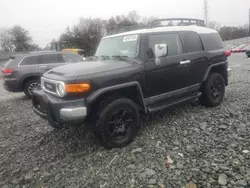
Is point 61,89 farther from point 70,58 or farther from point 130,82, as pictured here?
point 70,58

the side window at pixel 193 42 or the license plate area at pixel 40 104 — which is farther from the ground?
the side window at pixel 193 42

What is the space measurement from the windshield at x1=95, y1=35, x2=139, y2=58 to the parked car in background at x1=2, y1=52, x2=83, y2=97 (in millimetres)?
3108

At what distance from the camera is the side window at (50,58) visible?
7902mm

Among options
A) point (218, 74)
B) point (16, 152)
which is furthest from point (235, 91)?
point (16, 152)

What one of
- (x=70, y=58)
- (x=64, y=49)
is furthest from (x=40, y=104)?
(x=64, y=49)

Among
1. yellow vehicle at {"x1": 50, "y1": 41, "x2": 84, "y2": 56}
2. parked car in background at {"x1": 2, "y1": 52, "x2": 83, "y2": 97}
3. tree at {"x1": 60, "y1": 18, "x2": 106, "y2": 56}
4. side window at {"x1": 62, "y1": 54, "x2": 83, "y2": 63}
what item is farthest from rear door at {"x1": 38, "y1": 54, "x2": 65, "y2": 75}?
tree at {"x1": 60, "y1": 18, "x2": 106, "y2": 56}

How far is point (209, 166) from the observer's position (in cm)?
290

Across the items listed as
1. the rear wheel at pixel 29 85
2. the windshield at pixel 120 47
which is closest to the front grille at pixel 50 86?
the windshield at pixel 120 47

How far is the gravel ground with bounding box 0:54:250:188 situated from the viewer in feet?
9.09

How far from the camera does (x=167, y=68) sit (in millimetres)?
4090

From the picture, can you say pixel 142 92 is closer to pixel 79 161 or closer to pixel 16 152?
pixel 79 161

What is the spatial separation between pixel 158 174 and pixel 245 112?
296 centimetres

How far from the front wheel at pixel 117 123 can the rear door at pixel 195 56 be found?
172 centimetres

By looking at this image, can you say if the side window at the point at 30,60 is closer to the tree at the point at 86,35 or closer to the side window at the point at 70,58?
the side window at the point at 70,58
